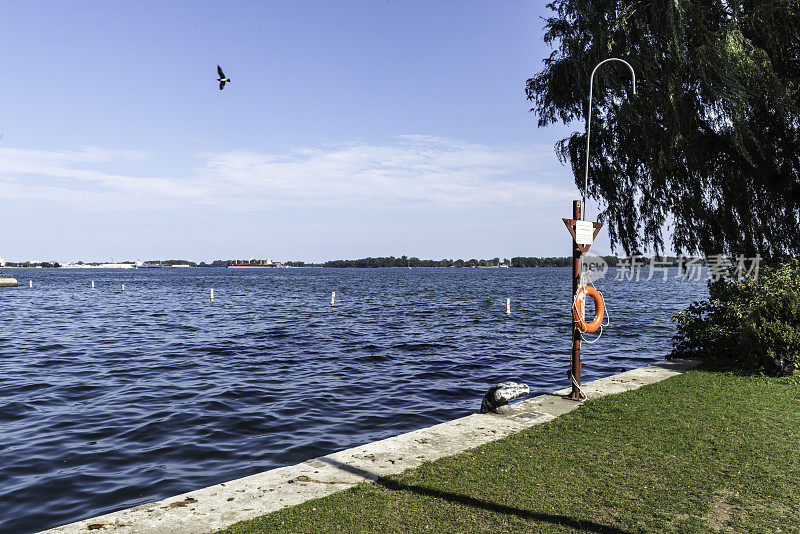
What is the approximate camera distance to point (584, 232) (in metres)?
8.52

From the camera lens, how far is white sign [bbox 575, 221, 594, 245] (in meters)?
8.38

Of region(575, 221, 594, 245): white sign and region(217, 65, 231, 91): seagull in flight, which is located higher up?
region(217, 65, 231, 91): seagull in flight

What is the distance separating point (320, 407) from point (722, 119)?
11.2 m

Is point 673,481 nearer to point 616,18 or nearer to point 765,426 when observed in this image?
point 765,426

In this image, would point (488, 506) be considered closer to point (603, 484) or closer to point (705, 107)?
point (603, 484)

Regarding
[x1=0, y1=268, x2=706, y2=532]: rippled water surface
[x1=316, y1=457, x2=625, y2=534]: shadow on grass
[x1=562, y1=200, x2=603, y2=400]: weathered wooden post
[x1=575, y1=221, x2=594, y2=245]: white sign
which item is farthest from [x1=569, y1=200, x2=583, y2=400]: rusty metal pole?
[x1=316, y1=457, x2=625, y2=534]: shadow on grass

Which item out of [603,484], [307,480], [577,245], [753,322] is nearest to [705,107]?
[753,322]

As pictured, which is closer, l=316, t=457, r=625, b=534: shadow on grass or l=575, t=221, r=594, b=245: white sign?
l=316, t=457, r=625, b=534: shadow on grass

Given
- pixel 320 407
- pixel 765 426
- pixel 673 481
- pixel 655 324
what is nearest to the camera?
pixel 673 481

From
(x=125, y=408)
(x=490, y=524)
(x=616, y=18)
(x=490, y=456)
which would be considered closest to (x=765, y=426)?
(x=490, y=456)

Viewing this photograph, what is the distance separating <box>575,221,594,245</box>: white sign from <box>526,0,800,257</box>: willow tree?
4.91 m

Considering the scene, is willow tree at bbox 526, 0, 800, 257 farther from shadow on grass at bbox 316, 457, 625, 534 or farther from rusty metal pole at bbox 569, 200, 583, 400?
shadow on grass at bbox 316, 457, 625, 534

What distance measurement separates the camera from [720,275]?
13.2 metres

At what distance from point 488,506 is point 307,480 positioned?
6.38ft
